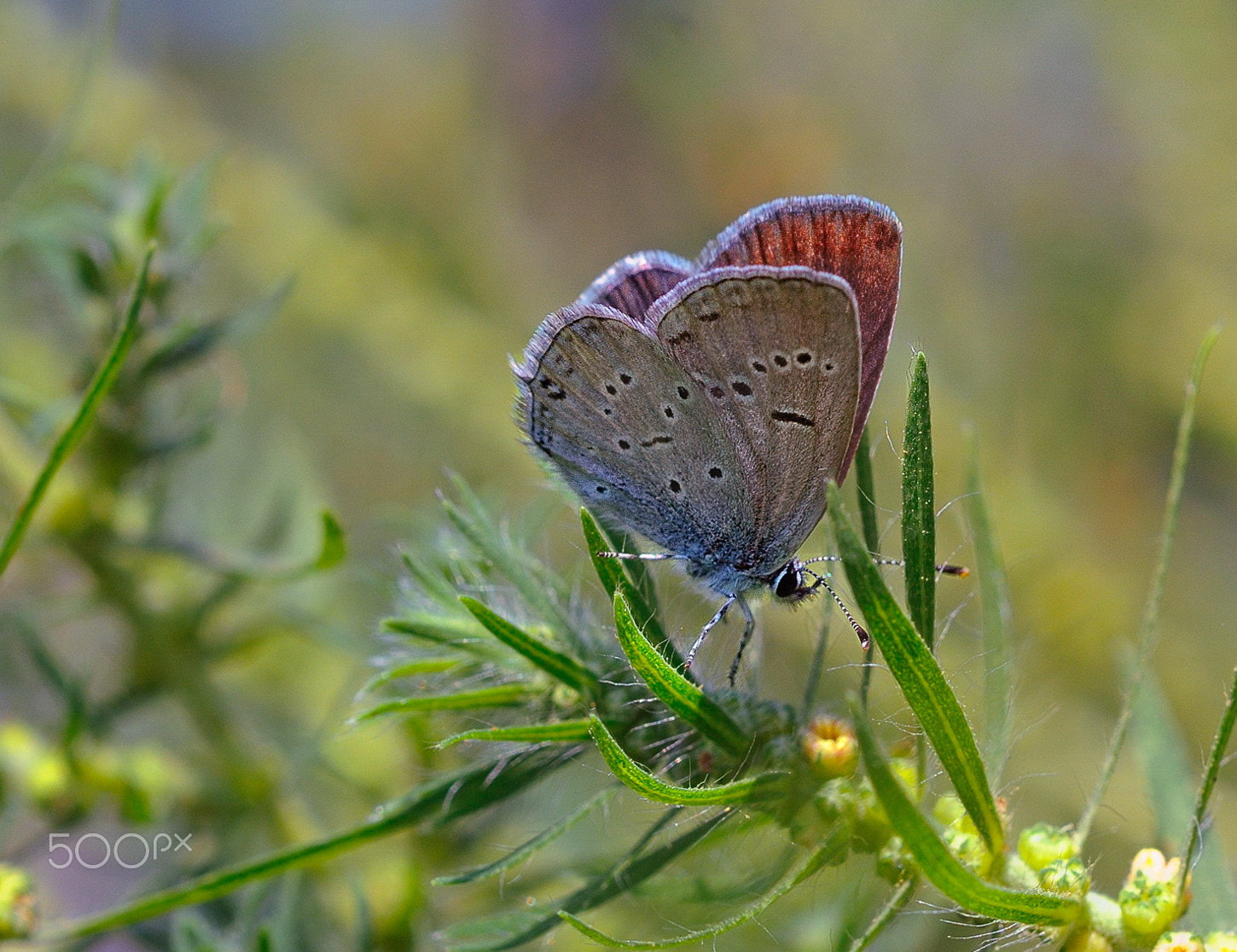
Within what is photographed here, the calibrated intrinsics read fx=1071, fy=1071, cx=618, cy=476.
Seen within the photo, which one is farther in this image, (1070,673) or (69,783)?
(1070,673)

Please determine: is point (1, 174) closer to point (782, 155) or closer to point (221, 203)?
point (221, 203)

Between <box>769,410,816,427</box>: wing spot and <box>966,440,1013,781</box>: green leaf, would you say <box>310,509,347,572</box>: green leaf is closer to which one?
<box>769,410,816,427</box>: wing spot

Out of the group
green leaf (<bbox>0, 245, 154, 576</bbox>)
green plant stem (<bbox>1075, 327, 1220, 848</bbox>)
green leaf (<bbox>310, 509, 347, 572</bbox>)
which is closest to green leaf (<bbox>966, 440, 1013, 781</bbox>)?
green plant stem (<bbox>1075, 327, 1220, 848</bbox>)

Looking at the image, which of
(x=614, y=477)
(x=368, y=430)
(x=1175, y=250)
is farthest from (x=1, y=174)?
(x=1175, y=250)

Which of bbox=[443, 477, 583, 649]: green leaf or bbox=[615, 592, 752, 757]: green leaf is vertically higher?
bbox=[443, 477, 583, 649]: green leaf

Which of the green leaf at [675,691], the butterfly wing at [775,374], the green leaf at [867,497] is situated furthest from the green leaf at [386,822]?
the butterfly wing at [775,374]

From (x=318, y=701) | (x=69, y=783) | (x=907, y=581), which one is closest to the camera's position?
(x=907, y=581)
